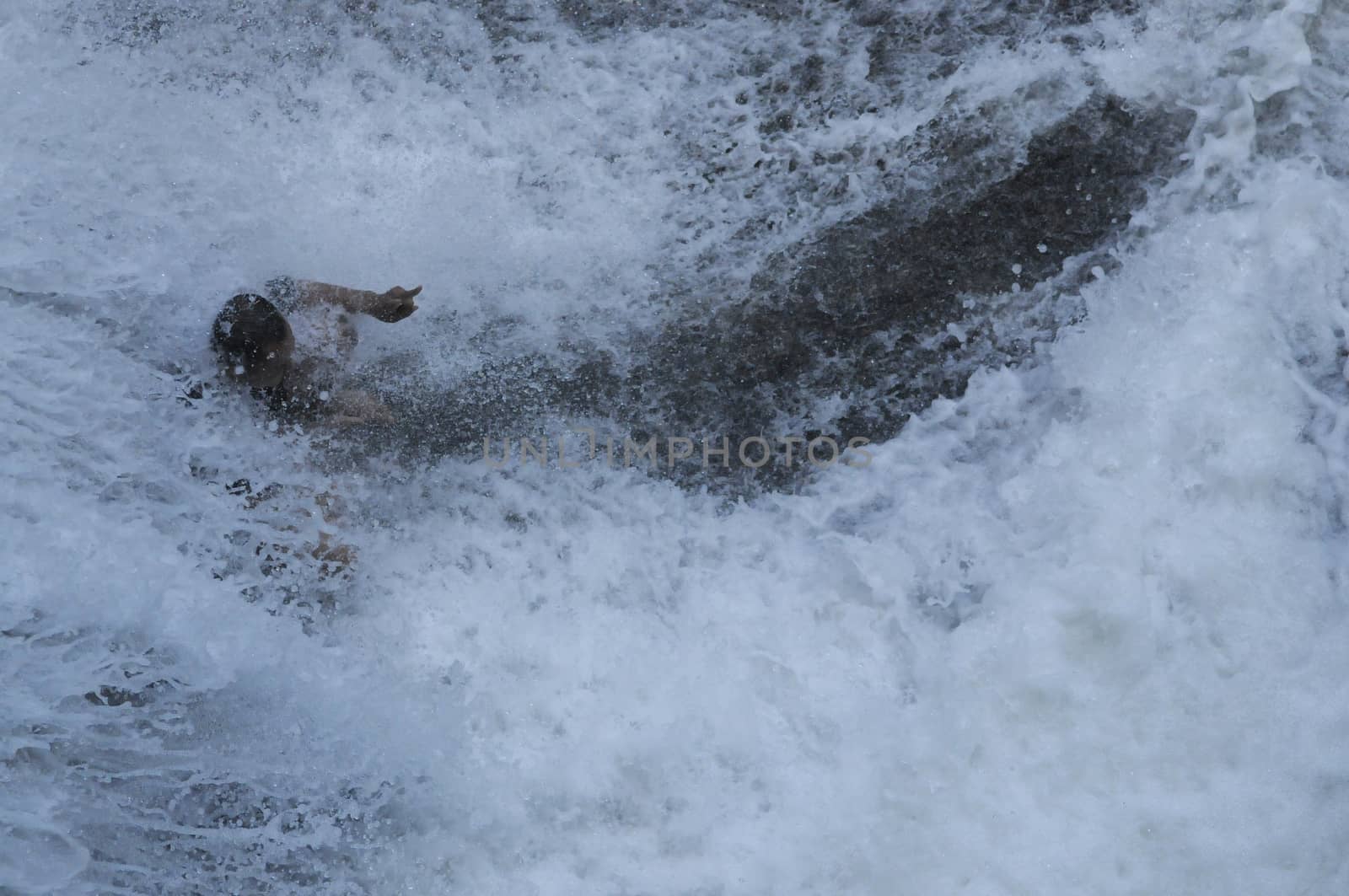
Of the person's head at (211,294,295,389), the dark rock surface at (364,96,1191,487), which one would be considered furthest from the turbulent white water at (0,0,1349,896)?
the person's head at (211,294,295,389)

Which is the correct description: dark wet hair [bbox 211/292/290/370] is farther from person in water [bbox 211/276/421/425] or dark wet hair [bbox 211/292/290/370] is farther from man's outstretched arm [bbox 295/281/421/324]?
man's outstretched arm [bbox 295/281/421/324]

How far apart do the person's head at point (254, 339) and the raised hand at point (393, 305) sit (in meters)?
0.26

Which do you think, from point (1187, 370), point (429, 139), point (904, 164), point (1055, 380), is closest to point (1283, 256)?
point (1187, 370)

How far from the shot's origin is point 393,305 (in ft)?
10.1

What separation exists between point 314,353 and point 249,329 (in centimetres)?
25

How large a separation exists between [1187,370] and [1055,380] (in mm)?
370

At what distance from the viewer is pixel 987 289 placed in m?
3.23

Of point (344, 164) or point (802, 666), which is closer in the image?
point (802, 666)

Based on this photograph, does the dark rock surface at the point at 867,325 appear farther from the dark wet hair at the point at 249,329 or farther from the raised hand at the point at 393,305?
the dark wet hair at the point at 249,329

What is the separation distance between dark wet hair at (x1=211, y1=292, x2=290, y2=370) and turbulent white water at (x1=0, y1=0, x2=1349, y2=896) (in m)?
0.30

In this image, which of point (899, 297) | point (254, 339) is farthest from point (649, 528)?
point (254, 339)

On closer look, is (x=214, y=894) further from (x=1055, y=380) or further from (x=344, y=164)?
(x=1055, y=380)

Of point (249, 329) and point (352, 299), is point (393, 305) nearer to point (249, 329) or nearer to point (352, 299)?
point (352, 299)

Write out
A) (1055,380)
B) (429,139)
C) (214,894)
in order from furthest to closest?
(429,139)
(1055,380)
(214,894)
